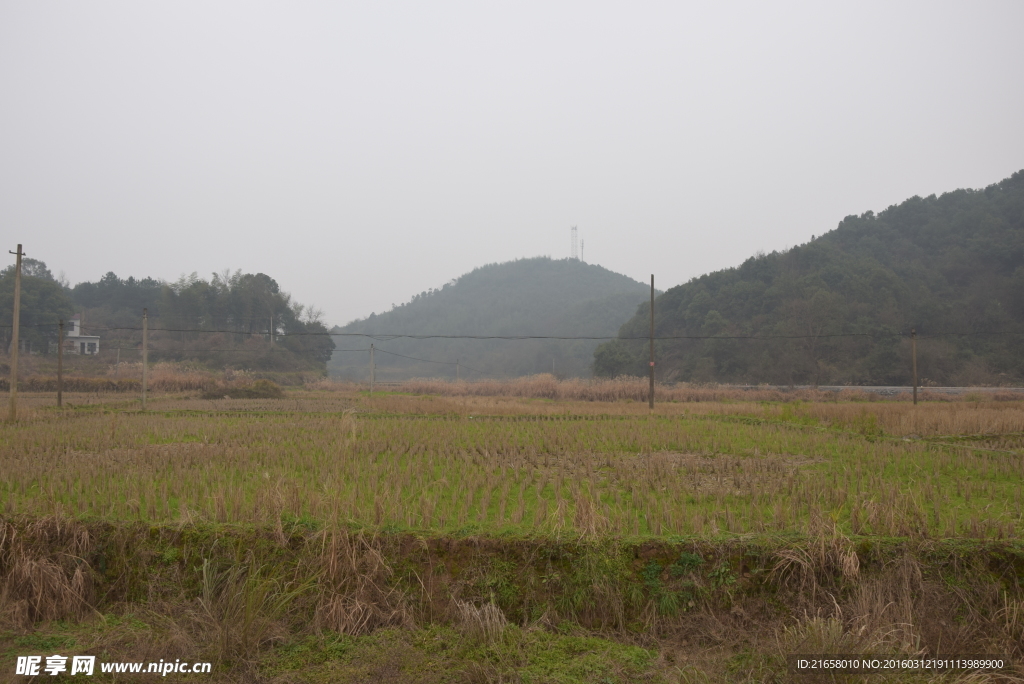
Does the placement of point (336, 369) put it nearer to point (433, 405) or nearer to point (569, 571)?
point (433, 405)

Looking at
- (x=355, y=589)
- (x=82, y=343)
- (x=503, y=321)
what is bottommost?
(x=355, y=589)

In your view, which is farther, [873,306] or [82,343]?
[82,343]

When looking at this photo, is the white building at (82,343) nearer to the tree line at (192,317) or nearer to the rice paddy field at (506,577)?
the tree line at (192,317)

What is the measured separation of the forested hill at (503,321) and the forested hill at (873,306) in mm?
18738

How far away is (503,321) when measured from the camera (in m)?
87.1

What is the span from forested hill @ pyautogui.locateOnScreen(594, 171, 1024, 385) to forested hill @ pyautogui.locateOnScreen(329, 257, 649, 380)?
1874cm

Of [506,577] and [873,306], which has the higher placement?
[873,306]

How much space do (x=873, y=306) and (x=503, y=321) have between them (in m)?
52.9

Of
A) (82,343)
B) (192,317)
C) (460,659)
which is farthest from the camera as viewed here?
(192,317)

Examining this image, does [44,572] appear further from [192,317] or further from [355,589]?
[192,317]

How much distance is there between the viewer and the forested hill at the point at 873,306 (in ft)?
128

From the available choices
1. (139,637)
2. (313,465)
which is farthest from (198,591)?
(313,465)

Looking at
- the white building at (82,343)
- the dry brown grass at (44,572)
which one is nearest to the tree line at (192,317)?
the white building at (82,343)

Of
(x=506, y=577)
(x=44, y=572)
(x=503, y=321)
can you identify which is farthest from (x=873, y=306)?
(x=503, y=321)
